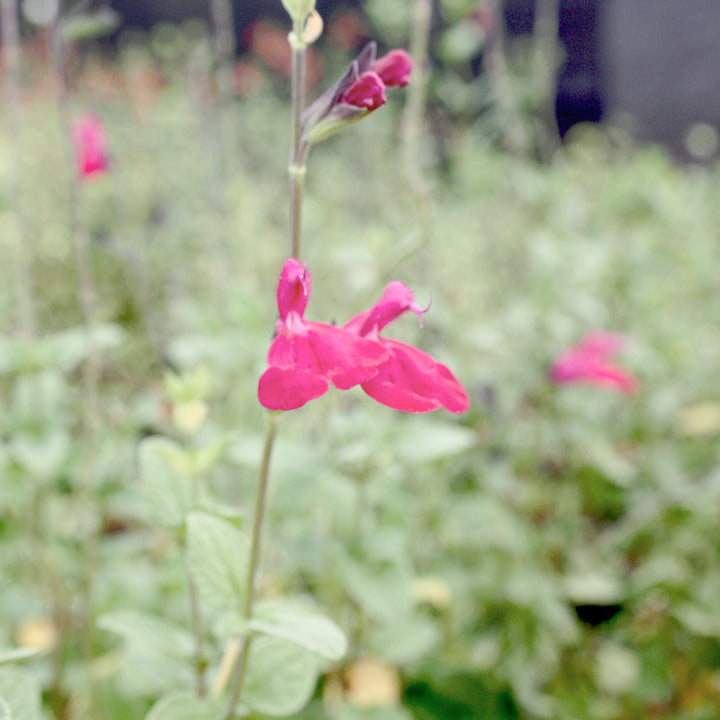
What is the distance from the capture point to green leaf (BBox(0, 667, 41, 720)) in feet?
1.49

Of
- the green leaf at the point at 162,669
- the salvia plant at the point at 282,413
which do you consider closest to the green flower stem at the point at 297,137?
the salvia plant at the point at 282,413

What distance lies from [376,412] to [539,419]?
1.42 ft

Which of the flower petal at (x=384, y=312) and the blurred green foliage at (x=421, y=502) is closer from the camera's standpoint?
the flower petal at (x=384, y=312)

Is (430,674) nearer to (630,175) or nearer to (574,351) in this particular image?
(574,351)

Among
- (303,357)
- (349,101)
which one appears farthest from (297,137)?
(303,357)

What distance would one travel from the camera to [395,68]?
18.4 inches

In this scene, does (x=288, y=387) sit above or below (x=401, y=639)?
above

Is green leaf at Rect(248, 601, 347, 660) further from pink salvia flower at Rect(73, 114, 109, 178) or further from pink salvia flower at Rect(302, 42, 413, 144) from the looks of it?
pink salvia flower at Rect(73, 114, 109, 178)

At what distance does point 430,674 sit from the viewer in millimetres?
936

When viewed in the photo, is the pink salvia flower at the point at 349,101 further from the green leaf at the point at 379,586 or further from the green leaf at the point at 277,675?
the green leaf at the point at 379,586

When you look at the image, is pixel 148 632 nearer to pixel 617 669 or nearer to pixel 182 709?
pixel 182 709

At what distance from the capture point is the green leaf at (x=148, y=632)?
22.2 inches

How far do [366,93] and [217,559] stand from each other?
328 millimetres

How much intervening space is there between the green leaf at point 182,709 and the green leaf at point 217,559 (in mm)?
77
